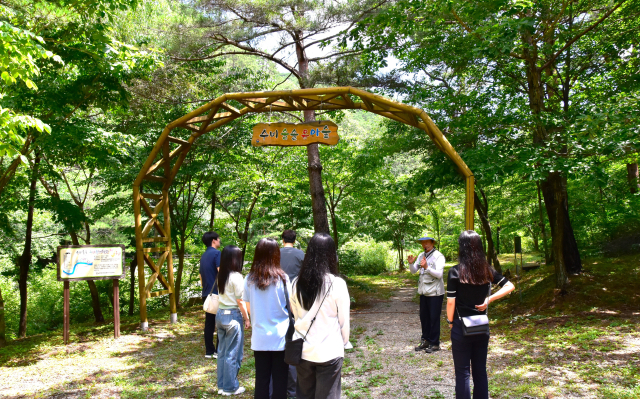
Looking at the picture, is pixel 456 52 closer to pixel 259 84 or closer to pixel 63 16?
pixel 259 84

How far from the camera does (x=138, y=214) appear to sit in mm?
8008

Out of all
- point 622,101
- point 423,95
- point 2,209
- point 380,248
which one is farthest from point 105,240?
point 622,101

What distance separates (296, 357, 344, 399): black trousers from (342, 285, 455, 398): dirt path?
1789 millimetres

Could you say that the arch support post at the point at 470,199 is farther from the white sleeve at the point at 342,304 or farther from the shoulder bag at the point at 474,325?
the white sleeve at the point at 342,304

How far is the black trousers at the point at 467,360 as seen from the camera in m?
3.39

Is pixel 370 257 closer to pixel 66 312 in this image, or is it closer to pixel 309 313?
pixel 66 312

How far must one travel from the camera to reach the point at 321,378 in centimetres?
285

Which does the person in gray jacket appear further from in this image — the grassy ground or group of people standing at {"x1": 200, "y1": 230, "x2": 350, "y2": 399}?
group of people standing at {"x1": 200, "y1": 230, "x2": 350, "y2": 399}

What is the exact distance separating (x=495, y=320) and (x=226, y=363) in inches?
234

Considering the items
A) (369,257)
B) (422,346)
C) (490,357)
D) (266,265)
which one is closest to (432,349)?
(422,346)

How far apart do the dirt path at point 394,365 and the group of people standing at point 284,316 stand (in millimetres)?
1128

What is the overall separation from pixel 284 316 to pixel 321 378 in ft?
2.60

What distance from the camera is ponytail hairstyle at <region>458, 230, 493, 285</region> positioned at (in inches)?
132

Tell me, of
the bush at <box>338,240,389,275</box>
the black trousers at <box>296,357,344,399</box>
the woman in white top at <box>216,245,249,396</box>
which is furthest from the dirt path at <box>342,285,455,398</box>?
the bush at <box>338,240,389,275</box>
